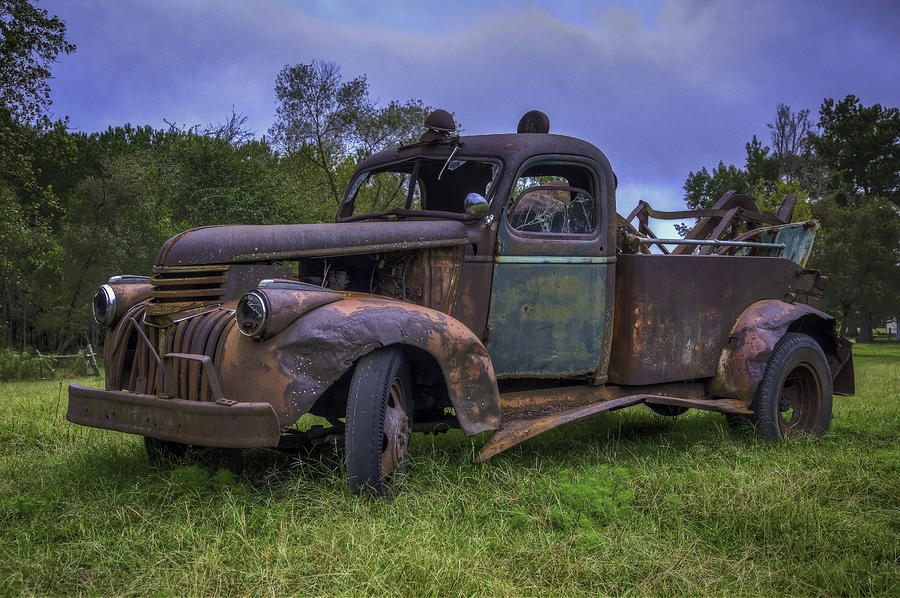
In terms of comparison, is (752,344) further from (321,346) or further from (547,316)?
(321,346)

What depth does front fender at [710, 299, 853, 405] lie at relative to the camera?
18.2ft

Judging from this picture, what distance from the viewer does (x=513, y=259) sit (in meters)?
4.66

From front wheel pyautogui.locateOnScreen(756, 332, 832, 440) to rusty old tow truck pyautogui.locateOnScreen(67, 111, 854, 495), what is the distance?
16 millimetres

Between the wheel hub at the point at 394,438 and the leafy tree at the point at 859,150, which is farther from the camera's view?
the leafy tree at the point at 859,150

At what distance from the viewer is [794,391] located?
20.2ft

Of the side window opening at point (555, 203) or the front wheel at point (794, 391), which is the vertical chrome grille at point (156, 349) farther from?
the front wheel at point (794, 391)

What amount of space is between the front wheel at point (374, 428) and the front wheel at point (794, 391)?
3.17 metres

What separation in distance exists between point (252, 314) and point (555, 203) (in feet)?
7.71

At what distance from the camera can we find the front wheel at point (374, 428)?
3.47 m

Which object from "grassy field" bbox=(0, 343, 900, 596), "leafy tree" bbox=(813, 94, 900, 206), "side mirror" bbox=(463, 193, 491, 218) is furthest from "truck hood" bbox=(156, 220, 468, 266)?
"leafy tree" bbox=(813, 94, 900, 206)

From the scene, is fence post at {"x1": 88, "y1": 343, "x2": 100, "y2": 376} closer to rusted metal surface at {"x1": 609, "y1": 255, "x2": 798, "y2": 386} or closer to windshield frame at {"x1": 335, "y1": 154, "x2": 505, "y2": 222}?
windshield frame at {"x1": 335, "y1": 154, "x2": 505, "y2": 222}

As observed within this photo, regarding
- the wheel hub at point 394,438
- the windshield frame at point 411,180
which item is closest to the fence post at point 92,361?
the windshield frame at point 411,180

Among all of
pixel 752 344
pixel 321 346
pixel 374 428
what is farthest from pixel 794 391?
pixel 321 346

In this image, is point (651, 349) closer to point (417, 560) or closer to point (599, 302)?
point (599, 302)
